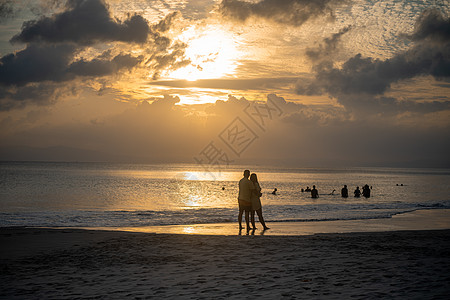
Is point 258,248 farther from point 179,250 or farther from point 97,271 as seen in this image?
point 97,271

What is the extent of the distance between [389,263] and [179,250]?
5.82 metres

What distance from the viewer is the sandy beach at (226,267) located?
7.10m

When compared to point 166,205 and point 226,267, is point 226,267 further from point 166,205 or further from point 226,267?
point 166,205

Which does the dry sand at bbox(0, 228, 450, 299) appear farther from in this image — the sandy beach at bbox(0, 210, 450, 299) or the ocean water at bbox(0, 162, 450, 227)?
the ocean water at bbox(0, 162, 450, 227)

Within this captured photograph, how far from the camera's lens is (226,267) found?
9.20m

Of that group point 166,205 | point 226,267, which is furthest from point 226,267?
point 166,205

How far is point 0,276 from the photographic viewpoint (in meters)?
8.68

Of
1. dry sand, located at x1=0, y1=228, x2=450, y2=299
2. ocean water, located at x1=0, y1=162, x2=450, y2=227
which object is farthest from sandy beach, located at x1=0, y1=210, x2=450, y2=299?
ocean water, located at x1=0, y1=162, x2=450, y2=227

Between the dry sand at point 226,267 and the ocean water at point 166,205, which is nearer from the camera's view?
the dry sand at point 226,267

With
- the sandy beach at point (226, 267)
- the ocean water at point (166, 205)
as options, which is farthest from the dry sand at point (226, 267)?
the ocean water at point (166, 205)

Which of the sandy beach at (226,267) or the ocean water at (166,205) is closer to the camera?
the sandy beach at (226,267)

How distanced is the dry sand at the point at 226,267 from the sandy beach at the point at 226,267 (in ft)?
0.06

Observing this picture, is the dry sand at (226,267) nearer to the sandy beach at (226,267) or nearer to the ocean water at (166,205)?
the sandy beach at (226,267)

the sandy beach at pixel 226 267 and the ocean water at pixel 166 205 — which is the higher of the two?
the sandy beach at pixel 226 267
